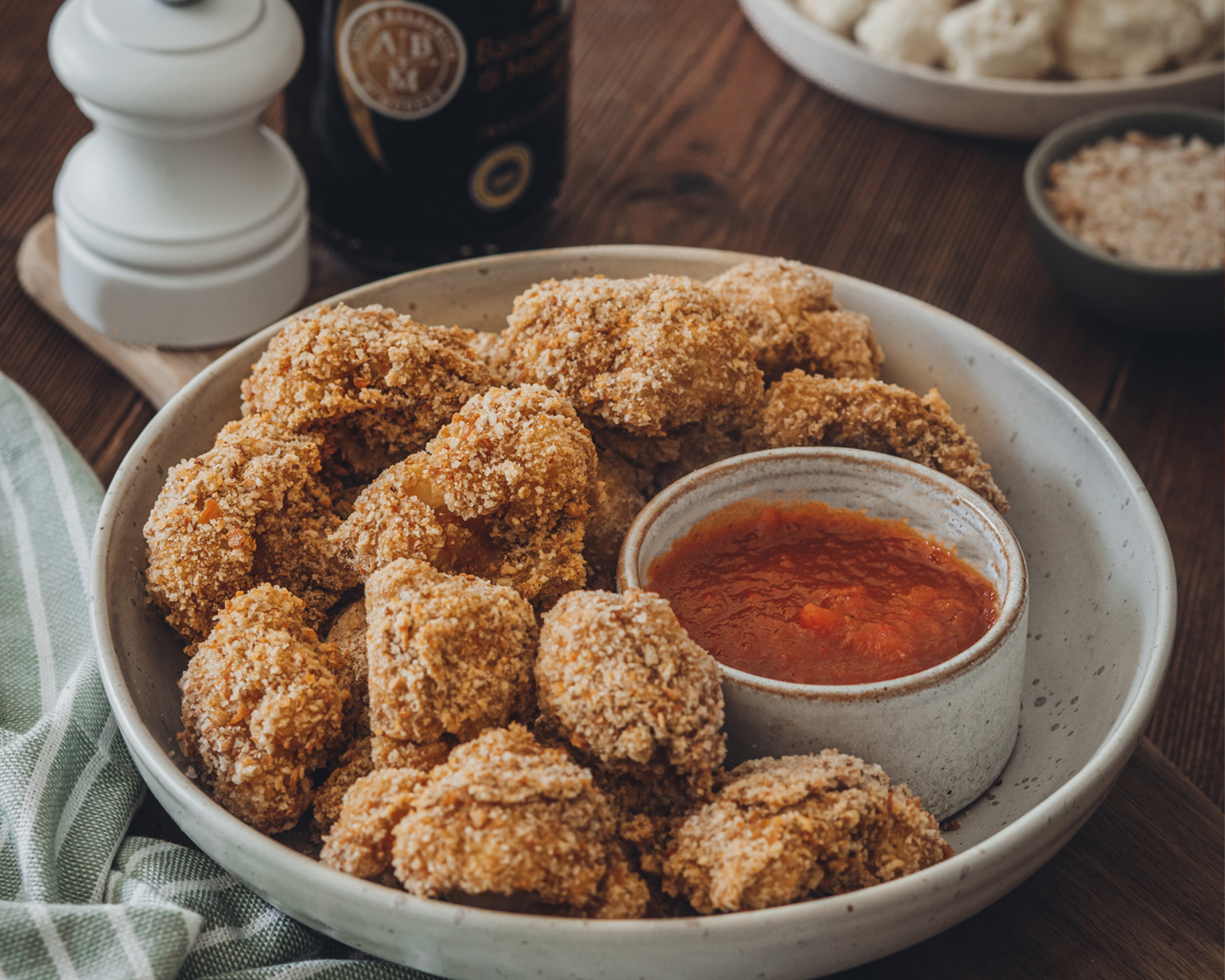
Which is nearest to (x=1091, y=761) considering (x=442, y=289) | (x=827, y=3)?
(x=442, y=289)

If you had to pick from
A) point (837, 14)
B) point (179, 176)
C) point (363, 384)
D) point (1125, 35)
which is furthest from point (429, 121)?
point (1125, 35)

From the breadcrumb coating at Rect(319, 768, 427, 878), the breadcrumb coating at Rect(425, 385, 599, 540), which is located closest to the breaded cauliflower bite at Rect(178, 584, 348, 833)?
the breadcrumb coating at Rect(319, 768, 427, 878)

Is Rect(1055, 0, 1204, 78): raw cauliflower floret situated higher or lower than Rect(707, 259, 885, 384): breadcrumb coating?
lower

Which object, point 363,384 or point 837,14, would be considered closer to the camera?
point 363,384

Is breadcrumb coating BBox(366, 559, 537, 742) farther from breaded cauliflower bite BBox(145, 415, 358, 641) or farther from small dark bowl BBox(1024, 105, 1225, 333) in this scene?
small dark bowl BBox(1024, 105, 1225, 333)

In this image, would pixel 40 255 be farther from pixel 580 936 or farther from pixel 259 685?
pixel 580 936

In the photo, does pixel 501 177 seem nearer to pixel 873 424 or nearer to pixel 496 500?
pixel 873 424

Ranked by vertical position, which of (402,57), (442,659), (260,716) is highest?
(402,57)
